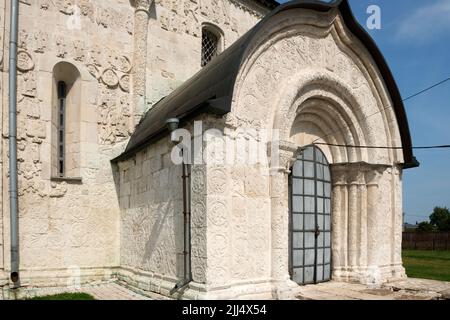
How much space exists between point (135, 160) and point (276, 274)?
358 cm

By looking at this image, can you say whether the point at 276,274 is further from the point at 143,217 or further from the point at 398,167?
the point at 398,167

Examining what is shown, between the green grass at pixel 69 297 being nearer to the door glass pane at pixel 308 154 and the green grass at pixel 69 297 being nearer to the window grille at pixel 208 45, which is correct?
the door glass pane at pixel 308 154

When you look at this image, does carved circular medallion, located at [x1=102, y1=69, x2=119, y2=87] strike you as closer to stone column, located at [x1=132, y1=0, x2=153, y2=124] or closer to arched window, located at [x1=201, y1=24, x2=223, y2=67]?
stone column, located at [x1=132, y1=0, x2=153, y2=124]

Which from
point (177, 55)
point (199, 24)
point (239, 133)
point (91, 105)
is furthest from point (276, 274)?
point (199, 24)

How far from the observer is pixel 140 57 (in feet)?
30.8

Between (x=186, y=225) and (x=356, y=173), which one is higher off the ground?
(x=356, y=173)

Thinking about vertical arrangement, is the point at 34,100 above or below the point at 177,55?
below

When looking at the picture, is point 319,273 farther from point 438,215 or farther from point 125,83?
point 438,215

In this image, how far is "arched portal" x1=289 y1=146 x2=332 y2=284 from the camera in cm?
809

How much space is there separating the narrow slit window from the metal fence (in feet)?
82.3

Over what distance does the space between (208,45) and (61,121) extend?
15.8 ft

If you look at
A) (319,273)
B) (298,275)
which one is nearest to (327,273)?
(319,273)

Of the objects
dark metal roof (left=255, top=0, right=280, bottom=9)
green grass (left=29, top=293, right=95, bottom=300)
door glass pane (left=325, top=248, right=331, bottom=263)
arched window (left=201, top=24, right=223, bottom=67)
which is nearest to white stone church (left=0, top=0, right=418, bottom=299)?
door glass pane (left=325, top=248, right=331, bottom=263)

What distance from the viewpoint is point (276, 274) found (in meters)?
6.50
